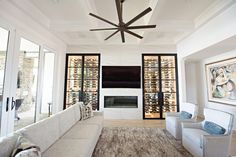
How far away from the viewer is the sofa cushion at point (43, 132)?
1.73m

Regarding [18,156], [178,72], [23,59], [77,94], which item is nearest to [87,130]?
[18,156]

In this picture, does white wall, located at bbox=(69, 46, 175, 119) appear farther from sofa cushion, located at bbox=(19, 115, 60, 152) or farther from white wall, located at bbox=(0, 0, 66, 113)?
sofa cushion, located at bbox=(19, 115, 60, 152)

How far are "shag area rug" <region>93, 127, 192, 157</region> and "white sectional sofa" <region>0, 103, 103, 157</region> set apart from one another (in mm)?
621

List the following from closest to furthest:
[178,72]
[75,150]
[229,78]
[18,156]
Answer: [18,156], [75,150], [229,78], [178,72]

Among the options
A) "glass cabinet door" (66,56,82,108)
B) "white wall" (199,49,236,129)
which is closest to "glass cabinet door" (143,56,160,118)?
"white wall" (199,49,236,129)

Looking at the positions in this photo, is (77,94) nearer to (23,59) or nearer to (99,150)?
(23,59)

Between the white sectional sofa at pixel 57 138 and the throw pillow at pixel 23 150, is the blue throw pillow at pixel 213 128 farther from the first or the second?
the throw pillow at pixel 23 150

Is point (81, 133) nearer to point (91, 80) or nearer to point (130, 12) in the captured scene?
point (130, 12)

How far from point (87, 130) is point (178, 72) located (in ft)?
15.3

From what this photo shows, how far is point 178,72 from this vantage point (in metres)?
5.77

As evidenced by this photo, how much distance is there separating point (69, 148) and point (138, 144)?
A: 1.83 m

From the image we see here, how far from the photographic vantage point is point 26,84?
11.6 feet

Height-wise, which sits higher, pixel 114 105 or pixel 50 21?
pixel 50 21

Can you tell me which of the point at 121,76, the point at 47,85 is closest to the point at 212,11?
the point at 121,76
